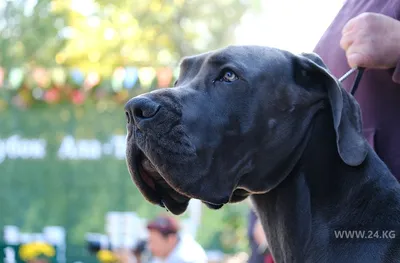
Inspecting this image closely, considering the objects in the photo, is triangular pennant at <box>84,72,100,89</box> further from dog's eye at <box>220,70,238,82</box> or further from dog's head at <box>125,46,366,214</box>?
dog's eye at <box>220,70,238,82</box>

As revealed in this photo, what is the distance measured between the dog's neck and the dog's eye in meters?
0.38

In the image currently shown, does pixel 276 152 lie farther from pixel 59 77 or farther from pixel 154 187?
pixel 59 77

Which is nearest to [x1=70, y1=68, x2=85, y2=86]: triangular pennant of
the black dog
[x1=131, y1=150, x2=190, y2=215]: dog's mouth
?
the black dog

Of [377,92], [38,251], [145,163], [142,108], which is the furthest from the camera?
[38,251]

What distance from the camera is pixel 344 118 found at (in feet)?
7.61

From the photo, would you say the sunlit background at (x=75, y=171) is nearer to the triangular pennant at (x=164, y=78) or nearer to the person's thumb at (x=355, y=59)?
the triangular pennant at (x=164, y=78)

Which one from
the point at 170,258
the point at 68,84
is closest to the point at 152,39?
the point at 68,84

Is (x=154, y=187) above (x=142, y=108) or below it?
below

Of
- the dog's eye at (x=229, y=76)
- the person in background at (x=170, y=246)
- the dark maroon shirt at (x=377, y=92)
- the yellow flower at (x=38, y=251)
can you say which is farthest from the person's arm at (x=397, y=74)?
the yellow flower at (x=38, y=251)

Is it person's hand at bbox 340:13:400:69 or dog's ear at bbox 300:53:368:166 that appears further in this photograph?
person's hand at bbox 340:13:400:69

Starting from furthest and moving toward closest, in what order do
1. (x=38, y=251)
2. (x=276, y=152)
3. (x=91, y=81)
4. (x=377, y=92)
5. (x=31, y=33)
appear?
(x=31, y=33) → (x=91, y=81) → (x=38, y=251) → (x=377, y=92) → (x=276, y=152)

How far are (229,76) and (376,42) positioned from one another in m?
0.62

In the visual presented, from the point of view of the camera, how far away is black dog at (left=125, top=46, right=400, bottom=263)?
7.07ft

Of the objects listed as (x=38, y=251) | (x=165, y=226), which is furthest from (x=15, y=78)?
(x=165, y=226)
